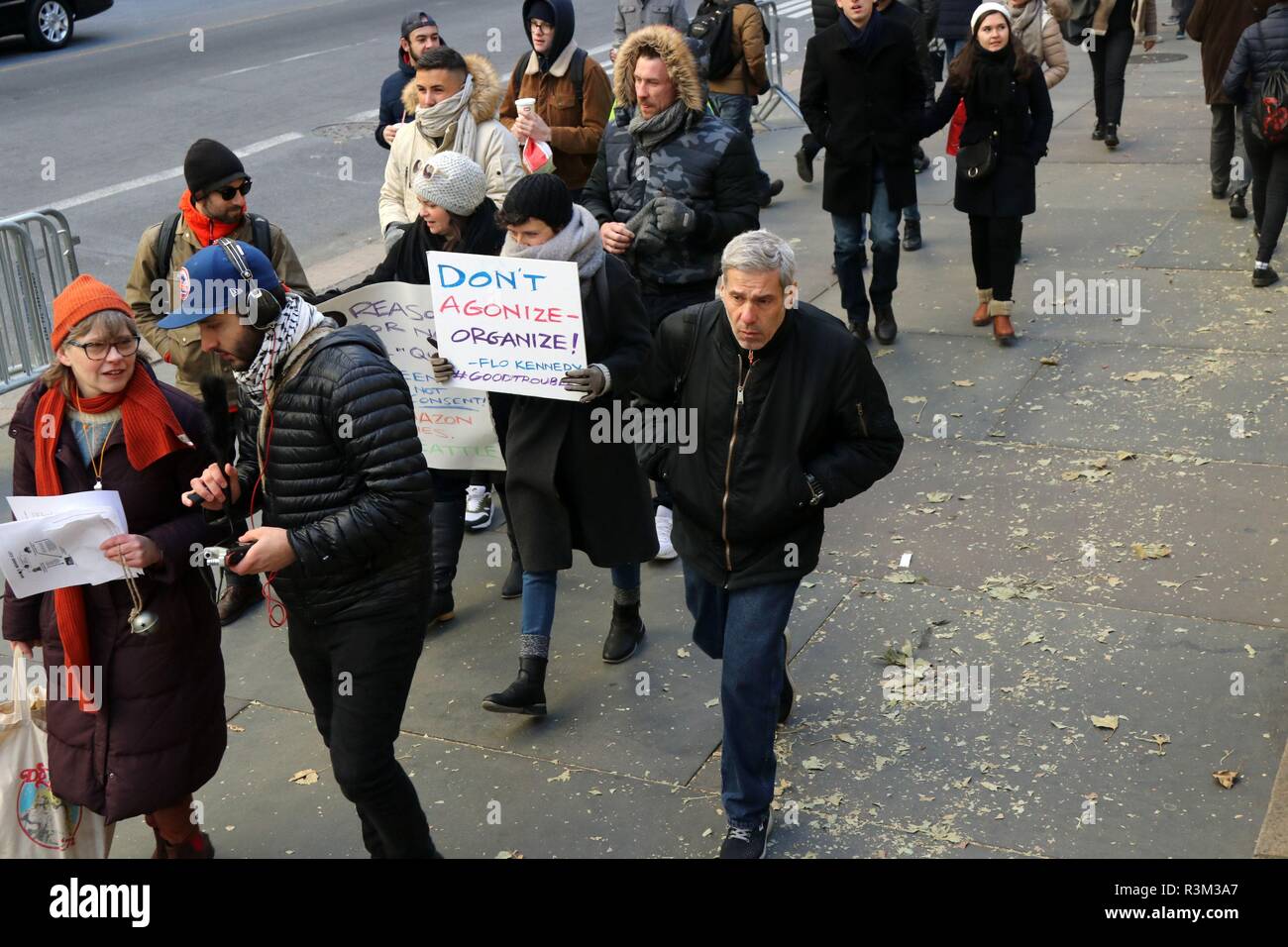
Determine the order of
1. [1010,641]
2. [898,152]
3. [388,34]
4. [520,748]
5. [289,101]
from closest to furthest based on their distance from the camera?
[520,748] → [1010,641] → [898,152] → [289,101] → [388,34]

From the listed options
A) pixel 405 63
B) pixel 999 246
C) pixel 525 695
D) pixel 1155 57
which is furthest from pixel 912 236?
pixel 1155 57

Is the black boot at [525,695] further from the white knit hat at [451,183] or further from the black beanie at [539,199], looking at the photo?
the white knit hat at [451,183]

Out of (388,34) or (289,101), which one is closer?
(289,101)

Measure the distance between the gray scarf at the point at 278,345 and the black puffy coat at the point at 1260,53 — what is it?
→ 7441 mm

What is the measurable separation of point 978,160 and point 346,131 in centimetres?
891

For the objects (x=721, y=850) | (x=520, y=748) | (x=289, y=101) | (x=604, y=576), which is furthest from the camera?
(x=289, y=101)

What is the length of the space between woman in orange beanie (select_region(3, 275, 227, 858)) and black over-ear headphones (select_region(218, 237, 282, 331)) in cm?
50

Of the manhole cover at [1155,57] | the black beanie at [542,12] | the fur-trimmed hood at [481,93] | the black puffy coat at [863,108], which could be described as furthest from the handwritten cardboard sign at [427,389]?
the manhole cover at [1155,57]

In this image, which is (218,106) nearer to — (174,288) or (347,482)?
(174,288)

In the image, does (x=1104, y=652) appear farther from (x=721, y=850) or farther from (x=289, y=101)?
(x=289, y=101)

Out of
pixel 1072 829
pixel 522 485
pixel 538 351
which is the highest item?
pixel 538 351
